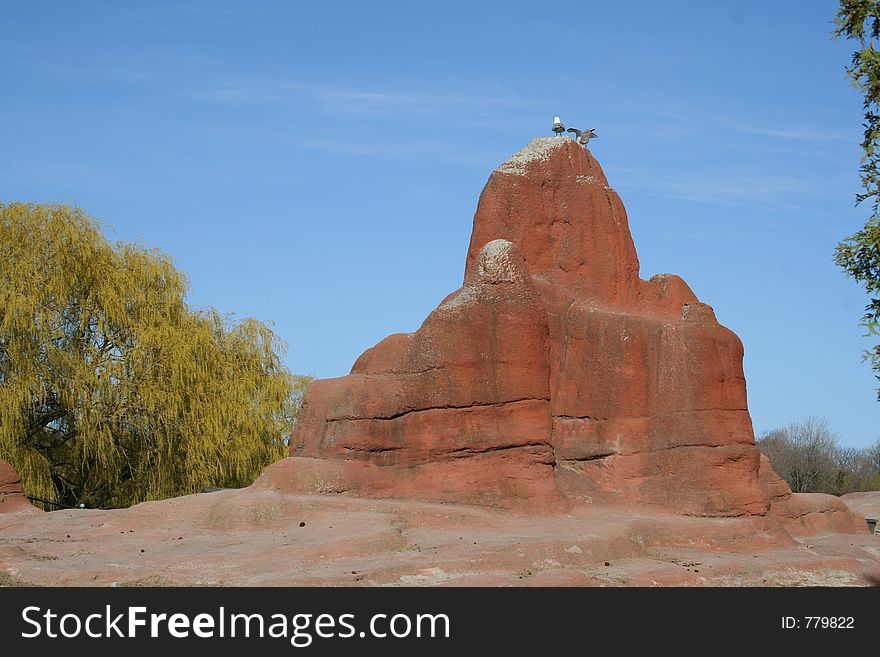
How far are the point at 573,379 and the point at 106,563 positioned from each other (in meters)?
9.60

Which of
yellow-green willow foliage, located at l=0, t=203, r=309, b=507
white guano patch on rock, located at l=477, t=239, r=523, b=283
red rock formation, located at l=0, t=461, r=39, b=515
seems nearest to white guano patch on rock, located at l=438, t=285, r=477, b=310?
white guano patch on rock, located at l=477, t=239, r=523, b=283

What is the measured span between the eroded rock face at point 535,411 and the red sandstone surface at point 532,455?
1.4 inches

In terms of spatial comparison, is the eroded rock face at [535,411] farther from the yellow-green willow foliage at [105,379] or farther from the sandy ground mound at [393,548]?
the yellow-green willow foliage at [105,379]

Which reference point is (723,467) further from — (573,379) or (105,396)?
(105,396)

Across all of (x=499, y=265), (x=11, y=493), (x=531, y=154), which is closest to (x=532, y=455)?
(x=499, y=265)

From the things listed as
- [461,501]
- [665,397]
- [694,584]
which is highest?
[665,397]

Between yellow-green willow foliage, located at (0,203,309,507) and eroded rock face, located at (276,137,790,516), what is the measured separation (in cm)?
968

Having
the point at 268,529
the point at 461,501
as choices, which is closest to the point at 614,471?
the point at 461,501

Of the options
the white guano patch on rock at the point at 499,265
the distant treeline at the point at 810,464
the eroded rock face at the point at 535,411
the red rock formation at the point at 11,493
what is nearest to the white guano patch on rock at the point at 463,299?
the eroded rock face at the point at 535,411

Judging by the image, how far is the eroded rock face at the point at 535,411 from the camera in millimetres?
18797

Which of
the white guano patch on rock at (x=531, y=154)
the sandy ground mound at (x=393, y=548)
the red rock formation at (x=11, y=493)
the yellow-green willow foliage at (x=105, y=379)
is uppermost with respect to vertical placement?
the white guano patch on rock at (x=531, y=154)

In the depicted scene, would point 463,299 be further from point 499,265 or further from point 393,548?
point 393,548

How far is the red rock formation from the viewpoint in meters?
21.9

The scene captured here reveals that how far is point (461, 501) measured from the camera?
61.1 ft
